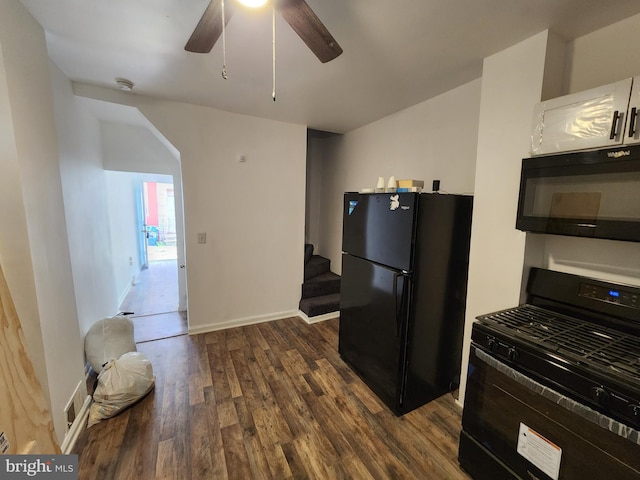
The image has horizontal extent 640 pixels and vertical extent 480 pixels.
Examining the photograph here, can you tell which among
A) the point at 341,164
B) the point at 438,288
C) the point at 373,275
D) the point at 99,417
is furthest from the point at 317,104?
the point at 99,417

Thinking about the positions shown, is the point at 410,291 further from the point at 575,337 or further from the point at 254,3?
the point at 254,3

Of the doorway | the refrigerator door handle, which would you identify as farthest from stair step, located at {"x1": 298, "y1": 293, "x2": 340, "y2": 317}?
the refrigerator door handle

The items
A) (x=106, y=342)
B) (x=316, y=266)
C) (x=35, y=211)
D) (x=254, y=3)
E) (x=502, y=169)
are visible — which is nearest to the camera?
(x=254, y=3)

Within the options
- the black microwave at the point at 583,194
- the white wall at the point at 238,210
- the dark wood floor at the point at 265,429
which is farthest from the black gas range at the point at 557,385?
the white wall at the point at 238,210

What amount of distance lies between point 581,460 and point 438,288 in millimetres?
1068

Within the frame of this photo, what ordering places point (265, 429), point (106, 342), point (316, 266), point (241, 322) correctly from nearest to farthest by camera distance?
point (265, 429)
point (106, 342)
point (241, 322)
point (316, 266)

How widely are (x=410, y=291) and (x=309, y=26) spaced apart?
1.62 m

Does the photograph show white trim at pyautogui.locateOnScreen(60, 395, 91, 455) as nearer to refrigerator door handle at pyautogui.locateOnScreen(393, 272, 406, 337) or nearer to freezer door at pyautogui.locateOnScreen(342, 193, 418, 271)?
refrigerator door handle at pyautogui.locateOnScreen(393, 272, 406, 337)

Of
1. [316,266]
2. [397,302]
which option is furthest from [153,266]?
[397,302]

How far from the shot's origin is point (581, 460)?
1008mm

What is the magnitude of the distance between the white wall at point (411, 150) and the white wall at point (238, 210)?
2.32 feet

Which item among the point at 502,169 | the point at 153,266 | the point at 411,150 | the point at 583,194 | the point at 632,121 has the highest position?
the point at 411,150

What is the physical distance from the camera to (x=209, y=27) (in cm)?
114

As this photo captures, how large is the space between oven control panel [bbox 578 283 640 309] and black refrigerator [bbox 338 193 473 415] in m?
0.72
